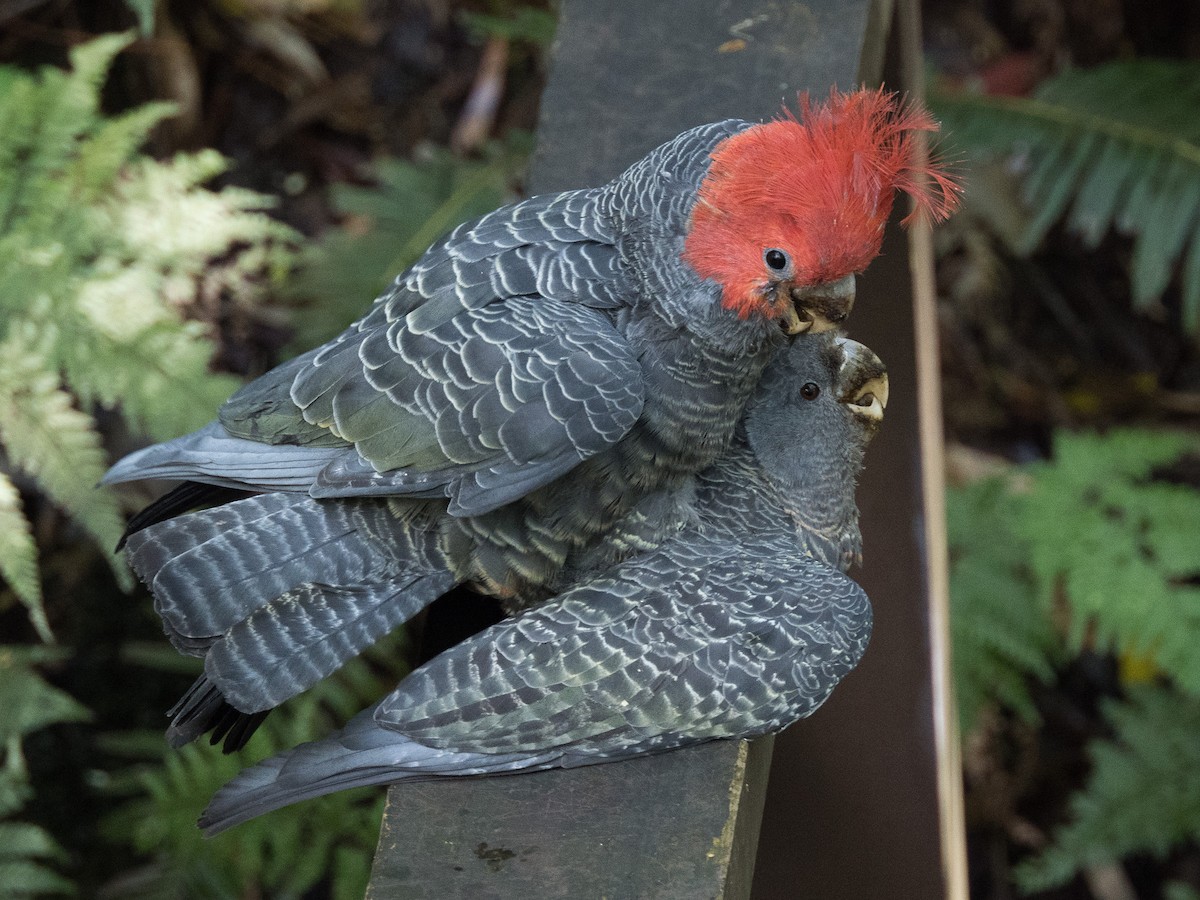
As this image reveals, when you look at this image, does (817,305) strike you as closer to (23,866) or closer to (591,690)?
(591,690)

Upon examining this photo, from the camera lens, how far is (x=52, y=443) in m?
1.91

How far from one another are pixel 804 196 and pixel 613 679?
602 millimetres

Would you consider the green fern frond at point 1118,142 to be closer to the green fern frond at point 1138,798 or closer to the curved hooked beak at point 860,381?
the green fern frond at point 1138,798

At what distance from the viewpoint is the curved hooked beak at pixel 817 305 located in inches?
54.6

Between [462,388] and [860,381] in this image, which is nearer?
[462,388]

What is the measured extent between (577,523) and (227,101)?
6.73 feet

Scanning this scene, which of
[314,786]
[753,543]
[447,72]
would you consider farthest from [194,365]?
[447,72]

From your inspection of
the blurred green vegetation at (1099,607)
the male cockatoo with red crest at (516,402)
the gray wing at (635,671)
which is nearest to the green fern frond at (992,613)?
the blurred green vegetation at (1099,607)

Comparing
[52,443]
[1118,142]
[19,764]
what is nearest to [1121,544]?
[1118,142]

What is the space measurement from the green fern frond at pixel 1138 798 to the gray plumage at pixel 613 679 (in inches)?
54.3

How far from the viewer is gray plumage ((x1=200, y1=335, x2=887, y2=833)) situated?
145 cm

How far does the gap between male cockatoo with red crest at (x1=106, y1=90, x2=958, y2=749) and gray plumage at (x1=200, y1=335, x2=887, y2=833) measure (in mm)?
87

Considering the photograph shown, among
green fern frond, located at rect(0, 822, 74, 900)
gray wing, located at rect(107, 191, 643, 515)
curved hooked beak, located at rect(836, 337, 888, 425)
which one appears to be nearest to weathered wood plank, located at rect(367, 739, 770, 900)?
gray wing, located at rect(107, 191, 643, 515)

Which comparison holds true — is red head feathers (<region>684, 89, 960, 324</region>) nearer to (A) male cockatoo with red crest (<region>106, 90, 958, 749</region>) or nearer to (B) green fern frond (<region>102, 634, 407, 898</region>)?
(A) male cockatoo with red crest (<region>106, 90, 958, 749</region>)
